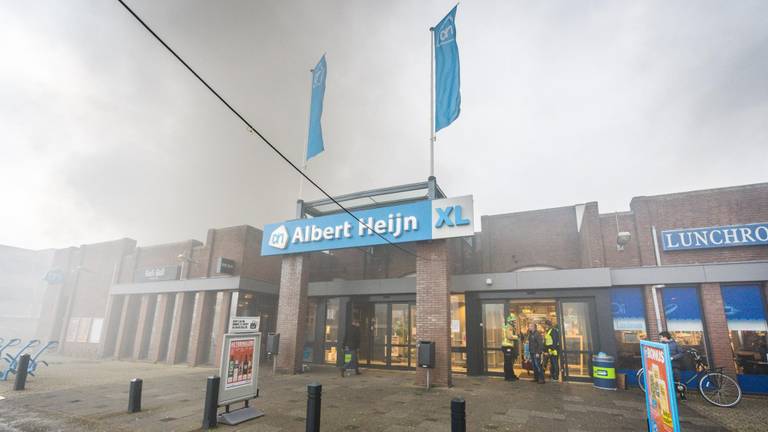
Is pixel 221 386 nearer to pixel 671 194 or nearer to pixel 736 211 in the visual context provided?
pixel 671 194

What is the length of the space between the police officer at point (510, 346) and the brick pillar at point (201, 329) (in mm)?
14398

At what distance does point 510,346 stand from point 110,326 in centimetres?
2385

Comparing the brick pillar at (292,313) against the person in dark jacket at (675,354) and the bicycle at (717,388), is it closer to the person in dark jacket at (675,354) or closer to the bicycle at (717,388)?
the bicycle at (717,388)

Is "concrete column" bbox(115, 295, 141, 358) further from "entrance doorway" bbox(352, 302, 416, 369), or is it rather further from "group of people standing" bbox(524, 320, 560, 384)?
"group of people standing" bbox(524, 320, 560, 384)

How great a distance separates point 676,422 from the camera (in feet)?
14.5

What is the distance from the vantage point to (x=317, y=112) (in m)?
15.2

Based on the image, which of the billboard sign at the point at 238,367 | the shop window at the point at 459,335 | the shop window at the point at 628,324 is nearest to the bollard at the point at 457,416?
the billboard sign at the point at 238,367

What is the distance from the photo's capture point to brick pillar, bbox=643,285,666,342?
12031 millimetres

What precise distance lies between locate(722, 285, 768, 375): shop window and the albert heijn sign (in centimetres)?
865

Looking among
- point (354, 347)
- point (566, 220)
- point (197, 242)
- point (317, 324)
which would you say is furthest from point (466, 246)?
point (197, 242)

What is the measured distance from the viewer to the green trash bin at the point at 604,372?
37.0 ft

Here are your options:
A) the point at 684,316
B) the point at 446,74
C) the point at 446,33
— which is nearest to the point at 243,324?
the point at 446,74

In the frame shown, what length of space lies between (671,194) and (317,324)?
51.7 feet

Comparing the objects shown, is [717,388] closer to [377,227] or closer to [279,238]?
[377,227]
